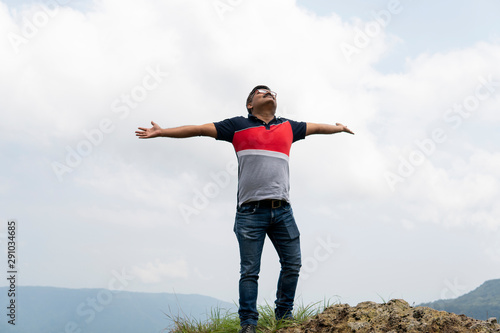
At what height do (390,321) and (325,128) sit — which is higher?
(325,128)

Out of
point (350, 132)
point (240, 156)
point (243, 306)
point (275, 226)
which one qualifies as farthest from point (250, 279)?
point (350, 132)

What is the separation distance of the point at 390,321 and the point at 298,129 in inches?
96.1

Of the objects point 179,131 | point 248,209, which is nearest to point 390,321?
point 248,209

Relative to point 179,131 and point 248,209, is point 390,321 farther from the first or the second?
point 179,131

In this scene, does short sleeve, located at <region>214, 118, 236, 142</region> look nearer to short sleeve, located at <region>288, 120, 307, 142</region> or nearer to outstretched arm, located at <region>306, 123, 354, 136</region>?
short sleeve, located at <region>288, 120, 307, 142</region>

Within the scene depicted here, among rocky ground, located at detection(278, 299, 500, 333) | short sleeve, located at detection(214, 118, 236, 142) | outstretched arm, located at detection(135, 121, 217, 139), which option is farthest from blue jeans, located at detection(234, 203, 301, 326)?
outstretched arm, located at detection(135, 121, 217, 139)

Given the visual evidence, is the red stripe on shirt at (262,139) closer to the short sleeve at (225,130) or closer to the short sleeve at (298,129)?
the short sleeve at (225,130)

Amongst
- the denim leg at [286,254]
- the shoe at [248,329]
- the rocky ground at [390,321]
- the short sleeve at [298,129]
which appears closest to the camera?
the rocky ground at [390,321]

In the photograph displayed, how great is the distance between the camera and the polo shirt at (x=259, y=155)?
4785mm

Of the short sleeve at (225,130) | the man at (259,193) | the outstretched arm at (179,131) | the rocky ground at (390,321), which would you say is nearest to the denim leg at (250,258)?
the man at (259,193)

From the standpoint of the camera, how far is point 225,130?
500cm

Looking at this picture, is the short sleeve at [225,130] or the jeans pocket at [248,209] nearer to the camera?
the jeans pocket at [248,209]

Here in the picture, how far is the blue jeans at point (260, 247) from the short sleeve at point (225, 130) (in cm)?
83

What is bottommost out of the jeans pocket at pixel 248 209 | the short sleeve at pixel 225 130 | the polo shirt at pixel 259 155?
the jeans pocket at pixel 248 209
